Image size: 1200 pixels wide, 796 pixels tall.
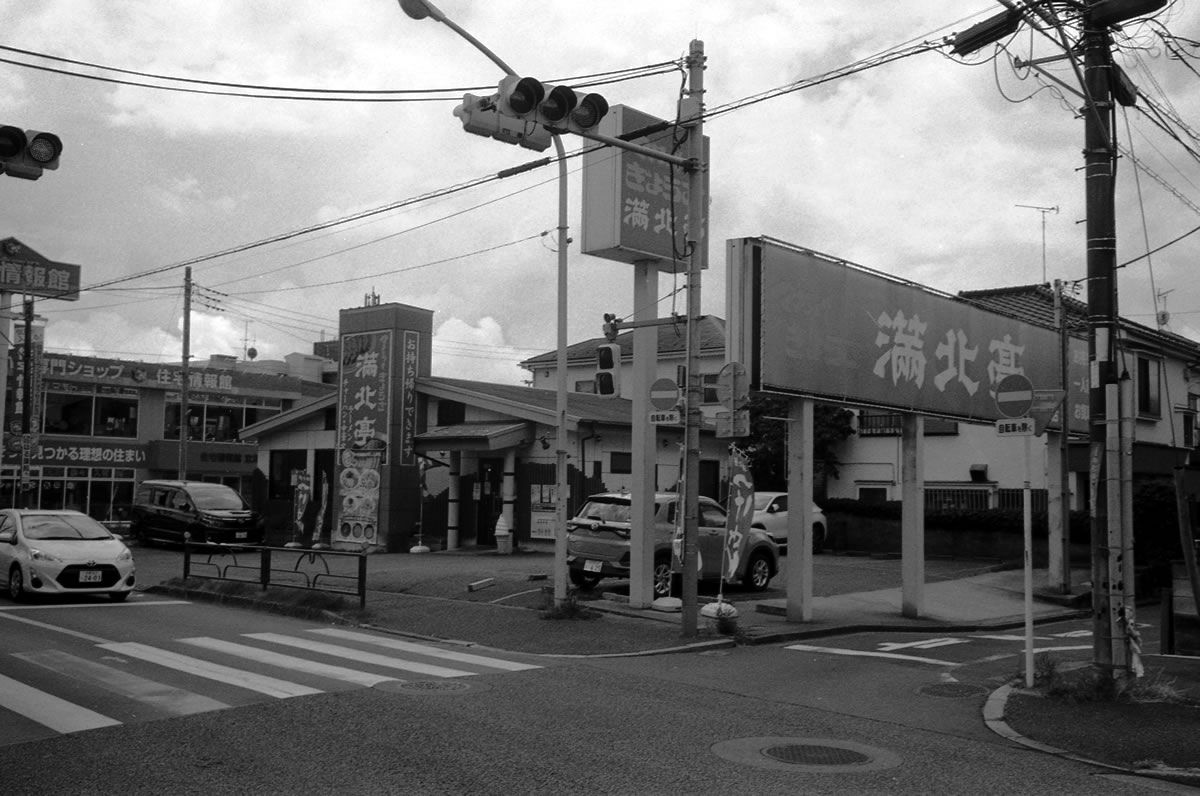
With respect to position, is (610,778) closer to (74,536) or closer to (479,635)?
(479,635)

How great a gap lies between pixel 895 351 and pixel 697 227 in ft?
15.4

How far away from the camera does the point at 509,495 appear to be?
1092 inches

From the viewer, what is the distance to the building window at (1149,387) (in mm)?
31719

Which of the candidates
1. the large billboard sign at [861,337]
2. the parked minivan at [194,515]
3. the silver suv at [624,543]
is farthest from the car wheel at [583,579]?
the parked minivan at [194,515]

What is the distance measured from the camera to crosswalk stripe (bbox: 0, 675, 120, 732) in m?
8.16

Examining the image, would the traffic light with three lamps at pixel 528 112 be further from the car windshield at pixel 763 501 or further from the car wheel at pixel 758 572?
the car windshield at pixel 763 501

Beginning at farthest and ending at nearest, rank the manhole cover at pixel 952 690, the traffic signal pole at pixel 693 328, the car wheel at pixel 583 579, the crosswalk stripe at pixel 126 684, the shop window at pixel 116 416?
the shop window at pixel 116 416 < the car wheel at pixel 583 579 < the traffic signal pole at pixel 693 328 < the manhole cover at pixel 952 690 < the crosswalk stripe at pixel 126 684

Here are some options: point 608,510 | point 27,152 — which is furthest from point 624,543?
point 27,152

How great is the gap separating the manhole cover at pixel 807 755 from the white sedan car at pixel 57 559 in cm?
1260

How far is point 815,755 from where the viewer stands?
25.7ft

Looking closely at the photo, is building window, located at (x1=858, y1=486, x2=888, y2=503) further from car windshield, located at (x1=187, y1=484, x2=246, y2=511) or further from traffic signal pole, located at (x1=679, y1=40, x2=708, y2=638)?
traffic signal pole, located at (x1=679, y1=40, x2=708, y2=638)

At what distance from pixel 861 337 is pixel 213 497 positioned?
21604mm

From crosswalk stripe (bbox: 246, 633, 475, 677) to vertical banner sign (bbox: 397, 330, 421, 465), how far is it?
16.2 m

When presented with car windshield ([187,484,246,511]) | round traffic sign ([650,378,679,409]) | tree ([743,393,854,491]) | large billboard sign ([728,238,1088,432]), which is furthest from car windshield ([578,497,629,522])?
car windshield ([187,484,246,511])
